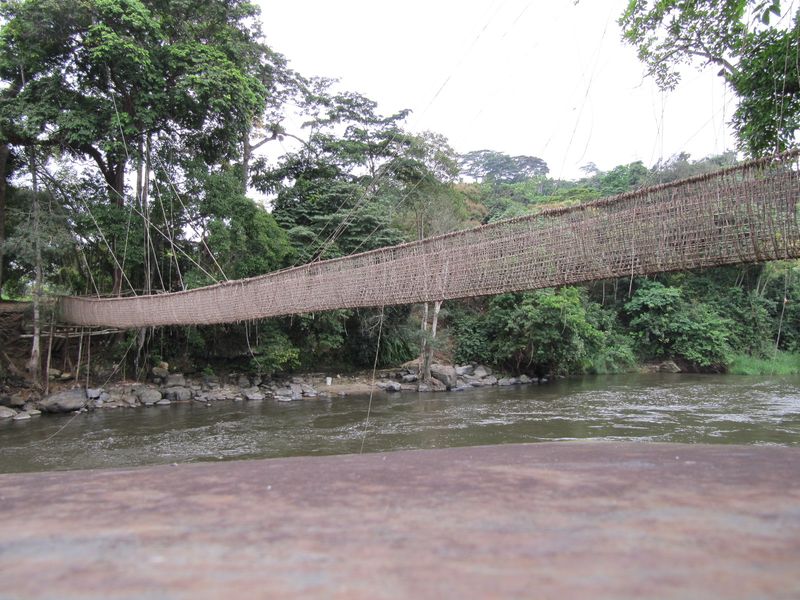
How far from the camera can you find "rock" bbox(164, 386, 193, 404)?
8922mm

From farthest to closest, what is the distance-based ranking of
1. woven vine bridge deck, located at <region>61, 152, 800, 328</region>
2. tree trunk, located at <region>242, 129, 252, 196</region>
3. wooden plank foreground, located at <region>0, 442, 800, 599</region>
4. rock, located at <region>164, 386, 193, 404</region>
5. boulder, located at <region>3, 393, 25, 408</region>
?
Result: 1. tree trunk, located at <region>242, 129, 252, 196</region>
2. rock, located at <region>164, 386, 193, 404</region>
3. boulder, located at <region>3, 393, 25, 408</region>
4. woven vine bridge deck, located at <region>61, 152, 800, 328</region>
5. wooden plank foreground, located at <region>0, 442, 800, 599</region>

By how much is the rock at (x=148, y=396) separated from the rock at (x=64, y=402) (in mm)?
849

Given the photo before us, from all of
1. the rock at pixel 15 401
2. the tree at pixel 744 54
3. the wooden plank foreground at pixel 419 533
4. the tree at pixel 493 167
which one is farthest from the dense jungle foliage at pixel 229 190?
the tree at pixel 493 167

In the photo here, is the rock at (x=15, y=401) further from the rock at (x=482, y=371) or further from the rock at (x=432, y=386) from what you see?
the rock at (x=482, y=371)

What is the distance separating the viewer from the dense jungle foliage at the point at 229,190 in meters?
8.02

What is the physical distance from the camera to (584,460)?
112 cm

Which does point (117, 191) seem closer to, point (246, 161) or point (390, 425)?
point (246, 161)

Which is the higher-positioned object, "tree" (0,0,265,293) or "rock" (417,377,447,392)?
"tree" (0,0,265,293)

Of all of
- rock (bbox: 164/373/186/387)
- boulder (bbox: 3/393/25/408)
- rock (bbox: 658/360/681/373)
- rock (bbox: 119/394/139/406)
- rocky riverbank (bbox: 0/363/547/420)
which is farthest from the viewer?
rock (bbox: 658/360/681/373)

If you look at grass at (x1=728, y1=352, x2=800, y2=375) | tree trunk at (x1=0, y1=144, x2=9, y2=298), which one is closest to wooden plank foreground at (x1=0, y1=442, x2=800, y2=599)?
tree trunk at (x1=0, y1=144, x2=9, y2=298)

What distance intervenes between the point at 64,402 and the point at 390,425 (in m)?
5.36

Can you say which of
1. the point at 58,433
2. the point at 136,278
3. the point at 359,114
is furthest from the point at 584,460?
the point at 359,114

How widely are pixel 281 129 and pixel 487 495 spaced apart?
14.0 m

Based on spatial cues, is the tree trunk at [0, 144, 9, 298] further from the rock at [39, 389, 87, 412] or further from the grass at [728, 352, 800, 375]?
the grass at [728, 352, 800, 375]
